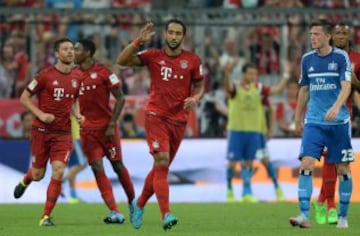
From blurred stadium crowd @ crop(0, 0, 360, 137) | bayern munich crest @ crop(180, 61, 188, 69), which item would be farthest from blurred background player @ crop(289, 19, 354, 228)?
blurred stadium crowd @ crop(0, 0, 360, 137)

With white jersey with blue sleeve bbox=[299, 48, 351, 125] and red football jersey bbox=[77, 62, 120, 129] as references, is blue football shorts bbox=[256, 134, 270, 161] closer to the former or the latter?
red football jersey bbox=[77, 62, 120, 129]

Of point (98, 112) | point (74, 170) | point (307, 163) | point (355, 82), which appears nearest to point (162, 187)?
point (307, 163)

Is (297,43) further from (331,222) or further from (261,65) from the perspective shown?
(331,222)

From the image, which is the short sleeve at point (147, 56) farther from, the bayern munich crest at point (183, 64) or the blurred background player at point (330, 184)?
the blurred background player at point (330, 184)

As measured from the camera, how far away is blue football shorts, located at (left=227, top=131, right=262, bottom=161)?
26.1 meters

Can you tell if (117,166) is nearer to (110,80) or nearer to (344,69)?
(110,80)

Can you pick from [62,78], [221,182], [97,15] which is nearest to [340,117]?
[62,78]

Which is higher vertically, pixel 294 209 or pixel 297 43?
pixel 297 43

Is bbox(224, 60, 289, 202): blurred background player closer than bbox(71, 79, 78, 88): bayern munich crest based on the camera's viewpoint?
No

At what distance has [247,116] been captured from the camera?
26.6 meters

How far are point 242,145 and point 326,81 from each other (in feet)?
32.0

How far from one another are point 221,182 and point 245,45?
9.93ft

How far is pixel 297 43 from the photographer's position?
27547 mm

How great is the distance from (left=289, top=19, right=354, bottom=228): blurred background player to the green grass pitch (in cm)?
63
